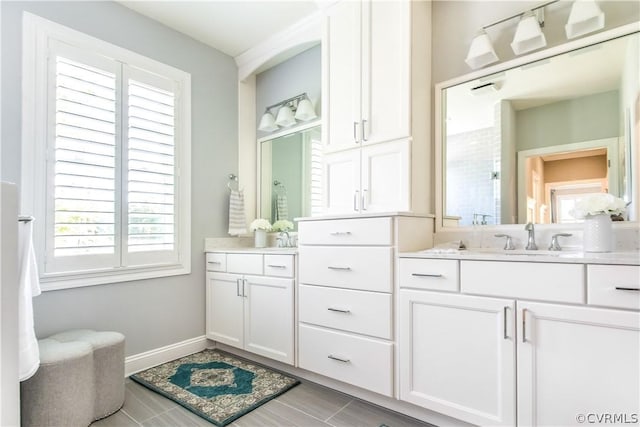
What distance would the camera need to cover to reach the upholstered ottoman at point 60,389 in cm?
167

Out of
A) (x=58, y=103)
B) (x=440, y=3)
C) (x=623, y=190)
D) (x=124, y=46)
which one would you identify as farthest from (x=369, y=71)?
(x=58, y=103)

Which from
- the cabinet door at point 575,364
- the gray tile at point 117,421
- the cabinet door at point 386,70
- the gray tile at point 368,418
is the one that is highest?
the cabinet door at point 386,70

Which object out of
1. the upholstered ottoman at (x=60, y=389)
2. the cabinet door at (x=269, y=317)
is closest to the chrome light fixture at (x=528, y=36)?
the cabinet door at (x=269, y=317)

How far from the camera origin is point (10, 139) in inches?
81.1

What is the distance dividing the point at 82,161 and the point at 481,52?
8.73 feet

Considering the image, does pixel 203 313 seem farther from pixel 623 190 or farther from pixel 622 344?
pixel 623 190

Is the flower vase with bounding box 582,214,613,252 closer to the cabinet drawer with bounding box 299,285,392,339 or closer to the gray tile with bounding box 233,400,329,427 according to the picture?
the cabinet drawer with bounding box 299,285,392,339

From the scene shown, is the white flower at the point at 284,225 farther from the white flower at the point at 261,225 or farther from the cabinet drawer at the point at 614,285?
the cabinet drawer at the point at 614,285

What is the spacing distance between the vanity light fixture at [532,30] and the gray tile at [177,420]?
2.63m

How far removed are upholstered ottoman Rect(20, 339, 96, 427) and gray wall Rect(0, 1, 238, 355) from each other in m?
0.53

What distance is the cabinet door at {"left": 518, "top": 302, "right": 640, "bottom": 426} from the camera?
1.29 m

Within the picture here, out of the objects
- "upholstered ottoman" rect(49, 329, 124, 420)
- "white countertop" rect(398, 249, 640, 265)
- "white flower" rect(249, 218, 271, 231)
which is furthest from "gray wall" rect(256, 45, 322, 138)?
"upholstered ottoman" rect(49, 329, 124, 420)

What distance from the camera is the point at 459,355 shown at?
5.44 feet

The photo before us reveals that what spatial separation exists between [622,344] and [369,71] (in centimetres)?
192
